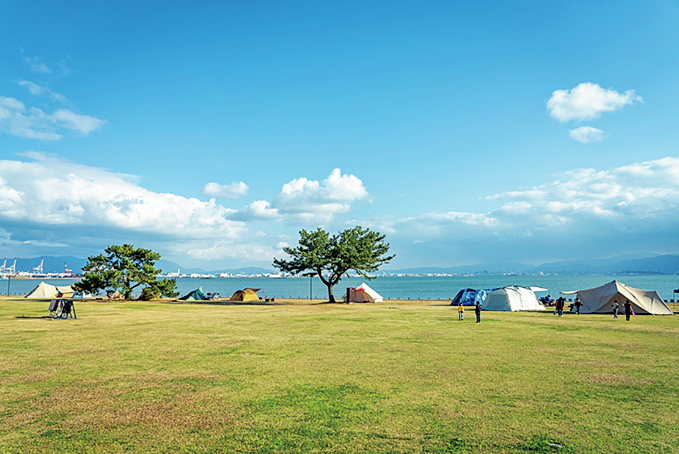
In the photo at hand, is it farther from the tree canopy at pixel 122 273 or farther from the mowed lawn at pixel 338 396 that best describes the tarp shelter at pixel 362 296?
the mowed lawn at pixel 338 396

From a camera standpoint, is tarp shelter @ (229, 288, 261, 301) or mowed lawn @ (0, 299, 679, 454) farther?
tarp shelter @ (229, 288, 261, 301)

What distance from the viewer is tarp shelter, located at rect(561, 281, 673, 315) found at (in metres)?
37.0

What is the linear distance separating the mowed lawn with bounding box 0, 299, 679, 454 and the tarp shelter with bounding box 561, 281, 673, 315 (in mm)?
21283

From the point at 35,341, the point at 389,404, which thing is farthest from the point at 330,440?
the point at 35,341

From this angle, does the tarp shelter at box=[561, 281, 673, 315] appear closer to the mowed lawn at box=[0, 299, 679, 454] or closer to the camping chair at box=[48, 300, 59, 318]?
the mowed lawn at box=[0, 299, 679, 454]

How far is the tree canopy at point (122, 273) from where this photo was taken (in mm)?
55125

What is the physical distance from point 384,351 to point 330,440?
949 centimetres

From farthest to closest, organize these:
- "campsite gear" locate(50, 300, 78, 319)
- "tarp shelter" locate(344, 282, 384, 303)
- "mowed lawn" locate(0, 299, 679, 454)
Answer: "tarp shelter" locate(344, 282, 384, 303)
"campsite gear" locate(50, 300, 78, 319)
"mowed lawn" locate(0, 299, 679, 454)

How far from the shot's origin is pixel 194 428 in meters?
8.02

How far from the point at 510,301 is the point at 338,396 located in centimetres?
3867

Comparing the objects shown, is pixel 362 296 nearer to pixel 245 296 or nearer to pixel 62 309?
pixel 245 296

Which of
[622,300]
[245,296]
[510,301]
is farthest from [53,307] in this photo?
[622,300]

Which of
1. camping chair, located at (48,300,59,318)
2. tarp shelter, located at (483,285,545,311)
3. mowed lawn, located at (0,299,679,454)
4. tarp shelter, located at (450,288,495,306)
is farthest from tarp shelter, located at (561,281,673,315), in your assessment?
camping chair, located at (48,300,59,318)

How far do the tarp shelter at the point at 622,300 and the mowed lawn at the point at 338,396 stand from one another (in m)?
21.3
